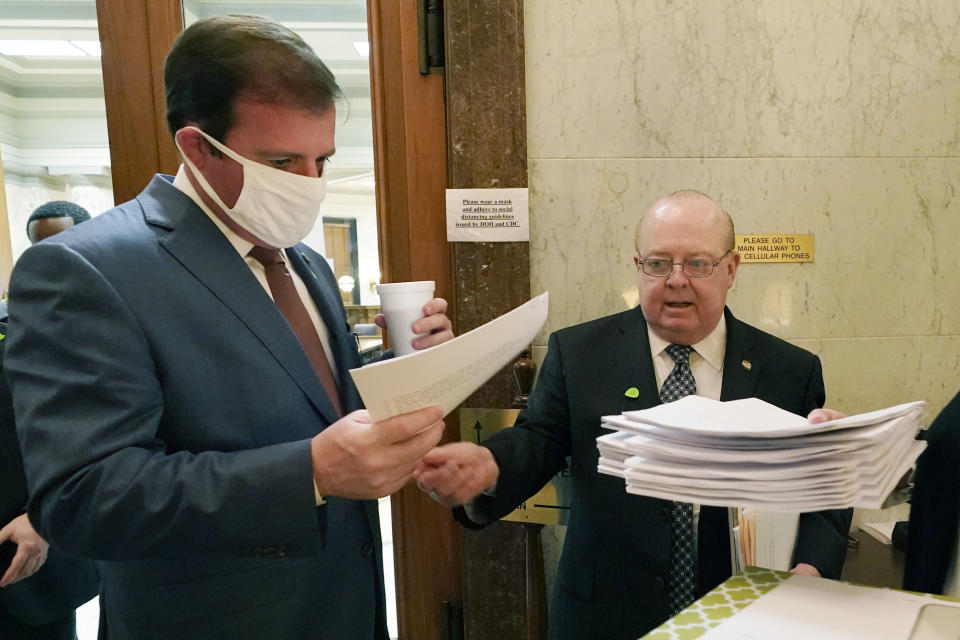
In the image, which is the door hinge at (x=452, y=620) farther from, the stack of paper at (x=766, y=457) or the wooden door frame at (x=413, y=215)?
the stack of paper at (x=766, y=457)

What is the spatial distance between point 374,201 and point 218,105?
3.55ft

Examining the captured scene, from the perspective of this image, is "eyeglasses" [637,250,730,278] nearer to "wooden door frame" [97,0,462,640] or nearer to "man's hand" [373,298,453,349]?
"man's hand" [373,298,453,349]

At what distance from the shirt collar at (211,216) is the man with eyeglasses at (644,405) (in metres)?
0.62

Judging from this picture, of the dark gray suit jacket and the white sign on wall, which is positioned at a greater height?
the white sign on wall

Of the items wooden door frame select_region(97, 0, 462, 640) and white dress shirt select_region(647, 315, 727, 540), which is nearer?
white dress shirt select_region(647, 315, 727, 540)

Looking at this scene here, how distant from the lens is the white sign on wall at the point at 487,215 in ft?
6.25

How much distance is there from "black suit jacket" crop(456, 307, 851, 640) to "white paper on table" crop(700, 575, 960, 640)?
2.19ft

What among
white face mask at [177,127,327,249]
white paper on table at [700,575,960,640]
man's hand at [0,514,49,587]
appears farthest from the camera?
man's hand at [0,514,49,587]

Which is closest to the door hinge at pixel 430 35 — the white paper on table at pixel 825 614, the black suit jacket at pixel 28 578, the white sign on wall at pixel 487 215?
the white sign on wall at pixel 487 215

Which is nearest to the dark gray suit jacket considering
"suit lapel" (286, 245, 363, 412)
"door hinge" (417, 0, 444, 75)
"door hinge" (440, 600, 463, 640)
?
"suit lapel" (286, 245, 363, 412)

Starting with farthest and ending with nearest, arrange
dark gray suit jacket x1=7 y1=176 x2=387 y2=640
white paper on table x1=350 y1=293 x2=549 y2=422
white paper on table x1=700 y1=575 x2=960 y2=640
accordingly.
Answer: dark gray suit jacket x1=7 y1=176 x2=387 y2=640, white paper on table x1=350 y1=293 x2=549 y2=422, white paper on table x1=700 y1=575 x2=960 y2=640

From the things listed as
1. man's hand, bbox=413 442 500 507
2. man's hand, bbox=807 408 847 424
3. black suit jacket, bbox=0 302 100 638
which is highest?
man's hand, bbox=807 408 847 424

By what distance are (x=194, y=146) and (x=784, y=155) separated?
1857mm

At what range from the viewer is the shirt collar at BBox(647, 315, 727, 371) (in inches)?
59.3
